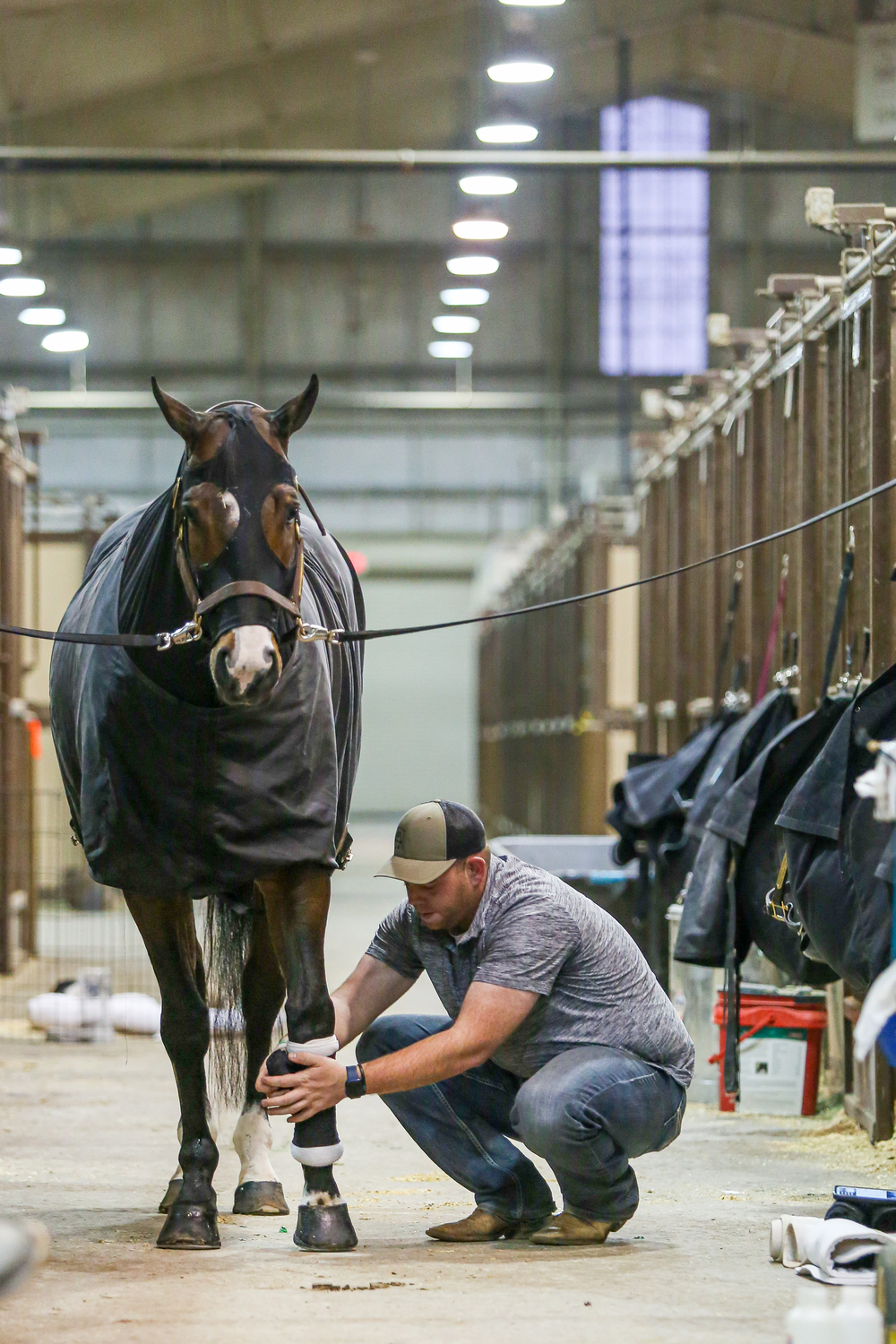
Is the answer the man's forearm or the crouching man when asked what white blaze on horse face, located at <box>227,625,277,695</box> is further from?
the man's forearm

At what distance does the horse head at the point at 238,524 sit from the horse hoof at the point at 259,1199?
5.15ft

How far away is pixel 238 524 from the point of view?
162 inches

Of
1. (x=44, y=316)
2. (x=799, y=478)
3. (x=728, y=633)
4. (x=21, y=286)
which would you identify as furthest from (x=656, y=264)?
(x=799, y=478)

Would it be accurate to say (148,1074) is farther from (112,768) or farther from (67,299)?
(67,299)

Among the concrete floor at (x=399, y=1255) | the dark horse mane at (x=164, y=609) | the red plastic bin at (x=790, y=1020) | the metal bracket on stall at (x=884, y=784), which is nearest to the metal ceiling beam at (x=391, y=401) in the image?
the concrete floor at (x=399, y=1255)

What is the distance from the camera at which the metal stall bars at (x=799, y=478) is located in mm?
6191

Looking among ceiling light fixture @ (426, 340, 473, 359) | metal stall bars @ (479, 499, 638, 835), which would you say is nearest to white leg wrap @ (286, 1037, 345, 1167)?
metal stall bars @ (479, 499, 638, 835)

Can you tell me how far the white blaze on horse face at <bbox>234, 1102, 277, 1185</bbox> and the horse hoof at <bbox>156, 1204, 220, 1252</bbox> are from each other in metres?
0.58

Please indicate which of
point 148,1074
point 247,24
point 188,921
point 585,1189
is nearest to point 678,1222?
point 585,1189

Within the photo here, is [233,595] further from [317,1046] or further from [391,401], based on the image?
[391,401]

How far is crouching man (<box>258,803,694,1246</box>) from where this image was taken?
4.31 m

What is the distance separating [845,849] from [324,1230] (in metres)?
1.69

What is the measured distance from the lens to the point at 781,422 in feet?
26.7

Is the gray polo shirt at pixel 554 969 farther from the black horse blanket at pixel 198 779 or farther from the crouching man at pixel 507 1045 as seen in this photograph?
the black horse blanket at pixel 198 779
